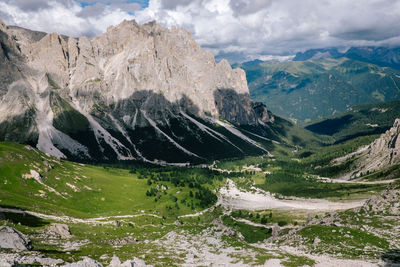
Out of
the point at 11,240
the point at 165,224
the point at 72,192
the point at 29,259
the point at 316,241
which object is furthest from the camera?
the point at 72,192

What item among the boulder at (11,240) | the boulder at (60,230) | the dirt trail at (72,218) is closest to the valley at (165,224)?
the dirt trail at (72,218)

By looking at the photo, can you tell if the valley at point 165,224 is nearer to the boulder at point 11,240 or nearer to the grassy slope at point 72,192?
the grassy slope at point 72,192

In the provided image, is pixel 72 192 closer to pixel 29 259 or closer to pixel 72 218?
pixel 72 218

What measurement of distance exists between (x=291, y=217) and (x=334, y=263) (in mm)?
94104

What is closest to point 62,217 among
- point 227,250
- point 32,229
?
point 32,229

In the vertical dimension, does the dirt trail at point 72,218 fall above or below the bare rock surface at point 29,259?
below

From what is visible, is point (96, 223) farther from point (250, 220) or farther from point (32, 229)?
point (250, 220)

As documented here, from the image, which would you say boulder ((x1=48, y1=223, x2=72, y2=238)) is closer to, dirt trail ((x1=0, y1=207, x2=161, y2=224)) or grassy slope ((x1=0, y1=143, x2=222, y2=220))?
Answer: dirt trail ((x1=0, y1=207, x2=161, y2=224))

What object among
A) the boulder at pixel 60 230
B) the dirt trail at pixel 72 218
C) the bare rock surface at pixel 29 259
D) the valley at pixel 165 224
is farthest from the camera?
the dirt trail at pixel 72 218

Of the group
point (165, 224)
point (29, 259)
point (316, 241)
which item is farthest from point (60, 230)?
point (316, 241)

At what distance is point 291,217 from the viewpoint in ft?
491

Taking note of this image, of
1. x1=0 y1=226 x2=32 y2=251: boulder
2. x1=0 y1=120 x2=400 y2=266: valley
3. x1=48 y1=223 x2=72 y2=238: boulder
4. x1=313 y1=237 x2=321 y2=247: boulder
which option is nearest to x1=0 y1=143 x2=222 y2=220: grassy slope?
x1=0 y1=120 x2=400 y2=266: valley

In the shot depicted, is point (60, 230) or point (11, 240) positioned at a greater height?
point (11, 240)

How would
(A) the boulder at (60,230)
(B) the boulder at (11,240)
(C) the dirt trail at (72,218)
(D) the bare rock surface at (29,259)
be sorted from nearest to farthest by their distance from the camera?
(D) the bare rock surface at (29,259)
(B) the boulder at (11,240)
(A) the boulder at (60,230)
(C) the dirt trail at (72,218)
